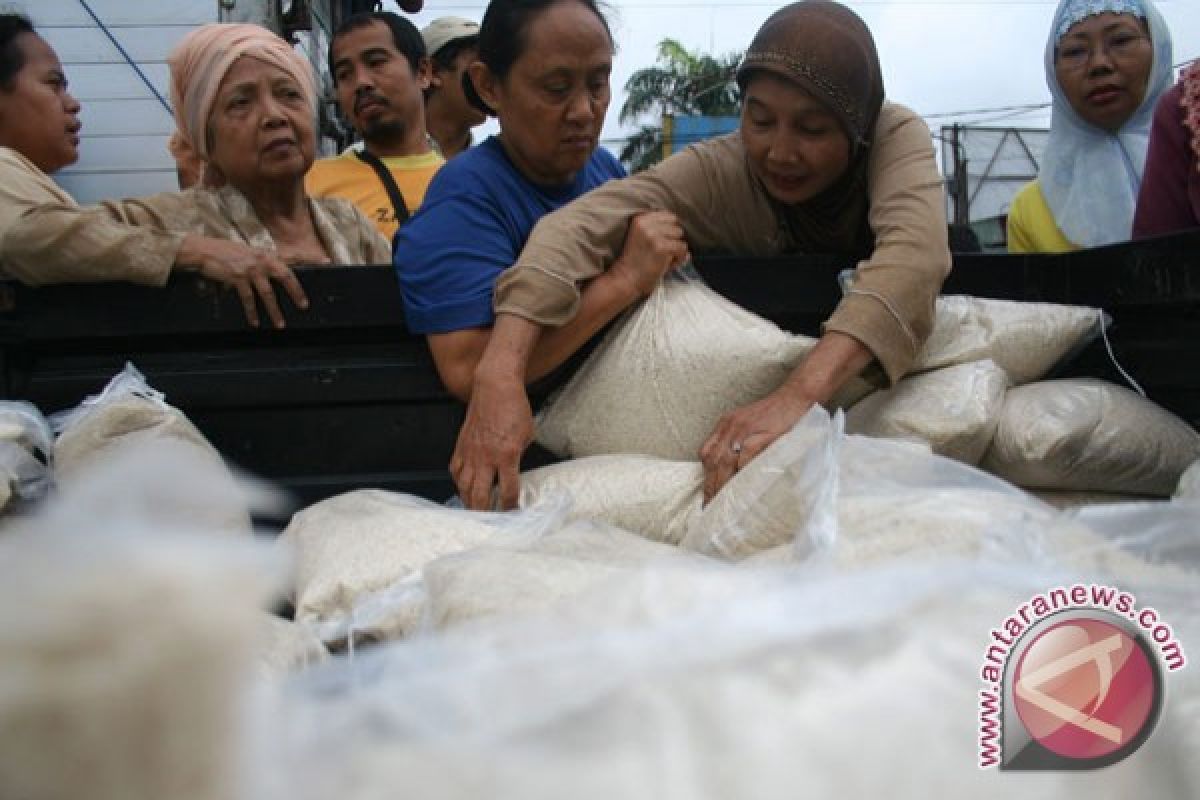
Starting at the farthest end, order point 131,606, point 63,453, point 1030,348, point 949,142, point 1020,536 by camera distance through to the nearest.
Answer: point 949,142
point 1030,348
point 63,453
point 1020,536
point 131,606

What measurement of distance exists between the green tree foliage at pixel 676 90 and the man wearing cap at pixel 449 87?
20.5 meters

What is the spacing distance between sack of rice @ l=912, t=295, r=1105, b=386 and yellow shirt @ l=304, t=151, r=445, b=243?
1432mm

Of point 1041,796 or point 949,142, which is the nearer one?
point 1041,796

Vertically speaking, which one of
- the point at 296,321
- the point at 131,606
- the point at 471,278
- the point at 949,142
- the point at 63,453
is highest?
the point at 131,606

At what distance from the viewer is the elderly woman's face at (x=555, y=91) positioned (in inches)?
68.9

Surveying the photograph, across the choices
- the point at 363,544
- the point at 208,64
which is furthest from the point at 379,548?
the point at 208,64

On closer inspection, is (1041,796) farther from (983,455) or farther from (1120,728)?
(983,455)

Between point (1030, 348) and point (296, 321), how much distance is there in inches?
44.8

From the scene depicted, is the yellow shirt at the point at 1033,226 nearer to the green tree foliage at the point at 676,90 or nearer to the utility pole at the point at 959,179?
the utility pole at the point at 959,179

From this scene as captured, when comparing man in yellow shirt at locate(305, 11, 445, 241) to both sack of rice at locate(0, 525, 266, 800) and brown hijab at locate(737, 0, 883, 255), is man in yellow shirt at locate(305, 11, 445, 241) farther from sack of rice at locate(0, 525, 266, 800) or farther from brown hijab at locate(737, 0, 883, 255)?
sack of rice at locate(0, 525, 266, 800)

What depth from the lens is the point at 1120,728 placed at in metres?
0.66

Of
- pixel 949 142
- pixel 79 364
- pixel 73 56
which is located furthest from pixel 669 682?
pixel 949 142

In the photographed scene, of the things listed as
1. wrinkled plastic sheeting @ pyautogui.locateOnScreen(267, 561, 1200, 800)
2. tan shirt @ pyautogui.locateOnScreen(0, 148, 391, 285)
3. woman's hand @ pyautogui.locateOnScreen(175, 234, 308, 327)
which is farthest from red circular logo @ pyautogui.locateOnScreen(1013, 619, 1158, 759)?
tan shirt @ pyautogui.locateOnScreen(0, 148, 391, 285)

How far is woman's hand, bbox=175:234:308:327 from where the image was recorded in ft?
5.18
